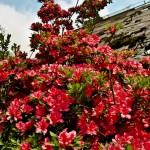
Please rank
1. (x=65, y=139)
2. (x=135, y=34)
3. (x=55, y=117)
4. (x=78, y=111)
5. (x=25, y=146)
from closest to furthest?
(x=65, y=139), (x=25, y=146), (x=55, y=117), (x=78, y=111), (x=135, y=34)

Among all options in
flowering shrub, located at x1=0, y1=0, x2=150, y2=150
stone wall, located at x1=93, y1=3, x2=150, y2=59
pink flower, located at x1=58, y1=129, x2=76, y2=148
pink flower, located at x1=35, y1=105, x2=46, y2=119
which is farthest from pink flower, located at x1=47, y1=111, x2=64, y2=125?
stone wall, located at x1=93, y1=3, x2=150, y2=59

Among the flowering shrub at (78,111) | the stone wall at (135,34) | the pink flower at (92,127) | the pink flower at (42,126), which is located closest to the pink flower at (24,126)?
the flowering shrub at (78,111)

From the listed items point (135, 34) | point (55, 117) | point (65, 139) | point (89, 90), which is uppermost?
point (135, 34)

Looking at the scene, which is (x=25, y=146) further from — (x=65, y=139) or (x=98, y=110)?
(x=98, y=110)

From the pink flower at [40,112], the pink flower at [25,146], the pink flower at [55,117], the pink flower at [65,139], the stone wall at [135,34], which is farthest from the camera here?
the stone wall at [135,34]

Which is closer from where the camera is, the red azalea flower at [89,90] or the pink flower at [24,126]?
the red azalea flower at [89,90]

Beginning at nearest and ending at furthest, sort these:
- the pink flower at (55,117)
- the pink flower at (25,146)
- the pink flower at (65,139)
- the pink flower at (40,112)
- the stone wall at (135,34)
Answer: the pink flower at (65,139), the pink flower at (25,146), the pink flower at (55,117), the pink flower at (40,112), the stone wall at (135,34)

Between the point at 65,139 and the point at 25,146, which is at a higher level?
the point at 65,139

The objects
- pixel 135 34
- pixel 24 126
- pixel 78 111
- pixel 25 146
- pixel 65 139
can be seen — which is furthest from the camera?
pixel 135 34

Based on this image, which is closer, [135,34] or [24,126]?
[24,126]

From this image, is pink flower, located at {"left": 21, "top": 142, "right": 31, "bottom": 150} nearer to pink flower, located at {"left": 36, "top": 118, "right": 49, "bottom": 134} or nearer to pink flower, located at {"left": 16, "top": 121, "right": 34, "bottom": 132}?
pink flower, located at {"left": 36, "top": 118, "right": 49, "bottom": 134}

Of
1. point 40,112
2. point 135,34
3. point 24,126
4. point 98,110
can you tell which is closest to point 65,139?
point 98,110

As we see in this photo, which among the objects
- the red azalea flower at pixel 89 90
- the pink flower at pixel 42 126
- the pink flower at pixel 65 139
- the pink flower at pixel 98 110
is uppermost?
the red azalea flower at pixel 89 90

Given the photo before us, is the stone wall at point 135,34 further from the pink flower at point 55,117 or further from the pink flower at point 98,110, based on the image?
the pink flower at point 55,117
